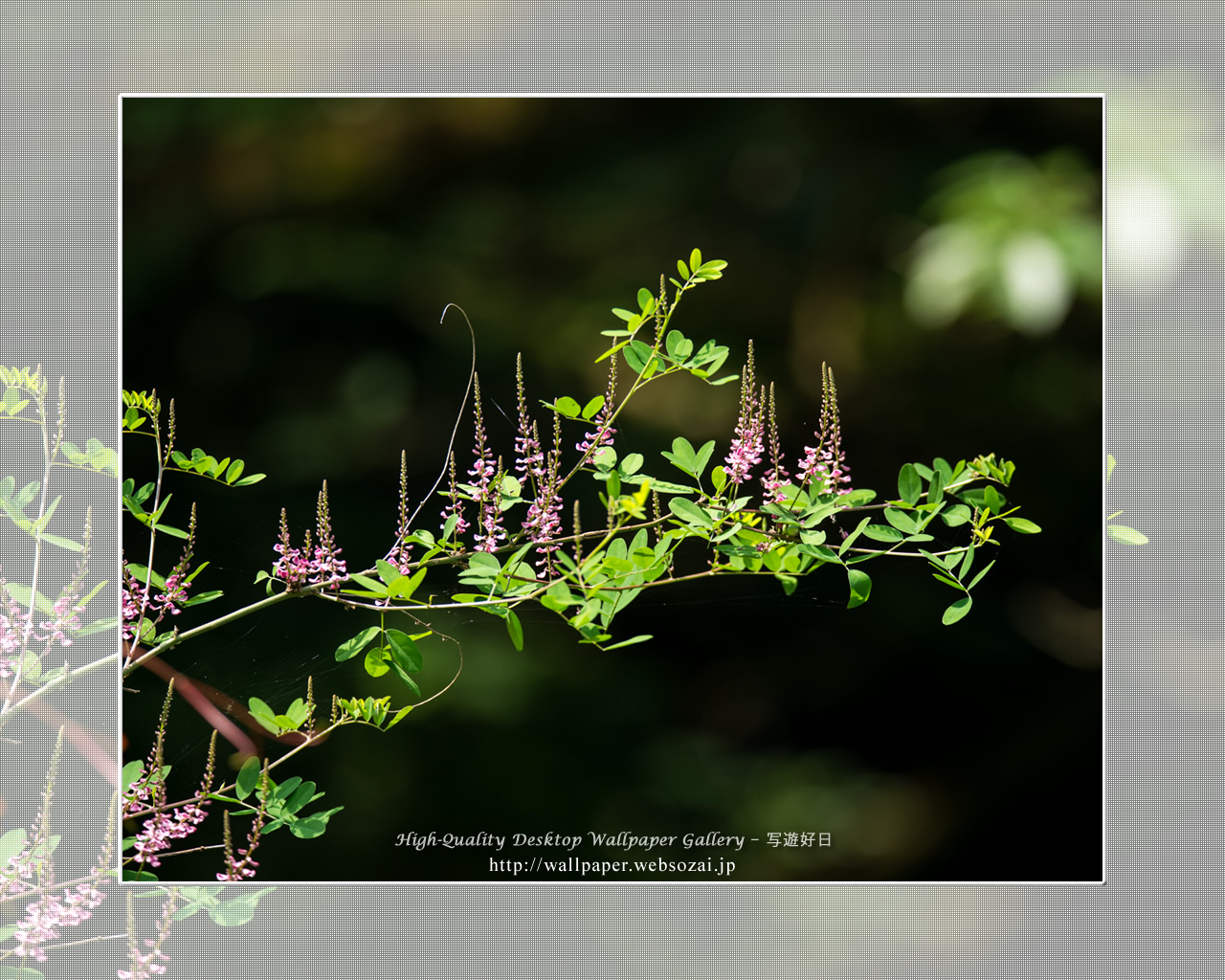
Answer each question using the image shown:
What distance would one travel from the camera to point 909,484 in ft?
2.05

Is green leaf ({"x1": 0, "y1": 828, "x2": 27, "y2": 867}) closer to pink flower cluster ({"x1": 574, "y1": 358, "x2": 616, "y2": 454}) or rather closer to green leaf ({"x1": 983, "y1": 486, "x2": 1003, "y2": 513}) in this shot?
pink flower cluster ({"x1": 574, "y1": 358, "x2": 616, "y2": 454})

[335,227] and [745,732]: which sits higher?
[335,227]

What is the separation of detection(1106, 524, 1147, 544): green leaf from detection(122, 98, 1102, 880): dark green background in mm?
12

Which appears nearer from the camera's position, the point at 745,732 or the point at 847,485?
the point at 847,485

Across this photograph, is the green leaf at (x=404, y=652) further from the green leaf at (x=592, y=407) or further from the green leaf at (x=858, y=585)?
the green leaf at (x=858, y=585)

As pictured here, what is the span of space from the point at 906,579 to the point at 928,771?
172mm

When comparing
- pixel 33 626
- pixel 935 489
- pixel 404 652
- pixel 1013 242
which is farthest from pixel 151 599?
pixel 1013 242

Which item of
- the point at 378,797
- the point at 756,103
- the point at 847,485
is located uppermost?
the point at 756,103

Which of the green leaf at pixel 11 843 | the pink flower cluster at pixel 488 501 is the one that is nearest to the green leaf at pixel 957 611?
the pink flower cluster at pixel 488 501

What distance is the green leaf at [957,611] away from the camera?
2.16 feet

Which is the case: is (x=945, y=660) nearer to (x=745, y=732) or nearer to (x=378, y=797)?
(x=745, y=732)

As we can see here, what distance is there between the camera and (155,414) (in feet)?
2.17

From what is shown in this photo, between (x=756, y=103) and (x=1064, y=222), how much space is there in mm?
250

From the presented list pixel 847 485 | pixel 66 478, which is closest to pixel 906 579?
pixel 847 485
